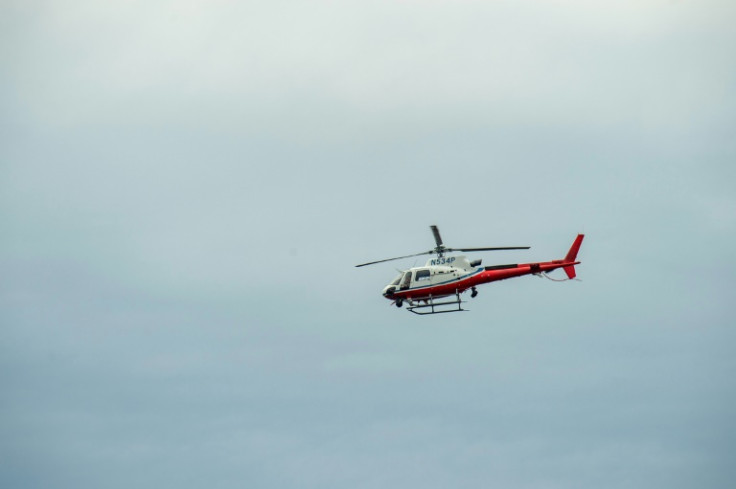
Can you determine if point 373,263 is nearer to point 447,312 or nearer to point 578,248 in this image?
point 447,312

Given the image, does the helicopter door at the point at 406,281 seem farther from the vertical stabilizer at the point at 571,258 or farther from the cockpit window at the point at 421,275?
the vertical stabilizer at the point at 571,258

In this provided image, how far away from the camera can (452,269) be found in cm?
10044

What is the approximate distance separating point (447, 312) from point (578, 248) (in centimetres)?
837

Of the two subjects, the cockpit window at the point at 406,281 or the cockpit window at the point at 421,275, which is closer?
the cockpit window at the point at 421,275

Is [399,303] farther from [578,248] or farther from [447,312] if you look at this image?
[578,248]

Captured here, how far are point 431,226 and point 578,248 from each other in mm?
8652

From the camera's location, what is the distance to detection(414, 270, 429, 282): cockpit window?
101m

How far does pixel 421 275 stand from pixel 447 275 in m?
1.43

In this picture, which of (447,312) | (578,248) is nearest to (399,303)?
(447,312)

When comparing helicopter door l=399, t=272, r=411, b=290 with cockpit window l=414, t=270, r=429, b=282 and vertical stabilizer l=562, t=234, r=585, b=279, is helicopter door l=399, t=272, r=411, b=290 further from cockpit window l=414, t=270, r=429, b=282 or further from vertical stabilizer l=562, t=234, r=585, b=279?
vertical stabilizer l=562, t=234, r=585, b=279

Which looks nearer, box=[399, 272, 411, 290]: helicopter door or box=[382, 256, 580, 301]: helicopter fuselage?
box=[382, 256, 580, 301]: helicopter fuselage

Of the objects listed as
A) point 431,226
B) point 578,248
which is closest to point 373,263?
point 431,226

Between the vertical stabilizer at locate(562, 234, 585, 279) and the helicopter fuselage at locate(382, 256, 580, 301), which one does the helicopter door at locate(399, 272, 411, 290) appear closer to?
the helicopter fuselage at locate(382, 256, 580, 301)

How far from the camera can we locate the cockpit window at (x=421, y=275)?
10062cm
